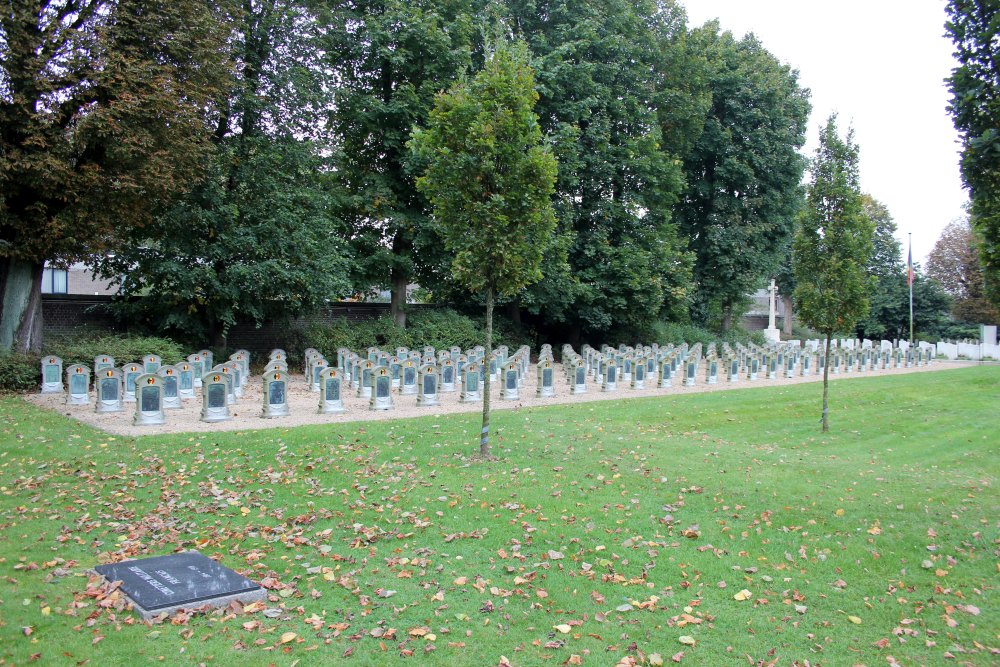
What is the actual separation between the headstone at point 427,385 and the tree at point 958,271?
46248 mm

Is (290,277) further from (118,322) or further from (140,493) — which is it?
(140,493)

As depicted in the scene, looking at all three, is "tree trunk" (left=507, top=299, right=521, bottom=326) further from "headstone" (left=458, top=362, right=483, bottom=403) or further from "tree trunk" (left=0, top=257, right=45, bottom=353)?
"tree trunk" (left=0, top=257, right=45, bottom=353)

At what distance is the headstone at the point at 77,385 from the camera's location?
52.7 ft

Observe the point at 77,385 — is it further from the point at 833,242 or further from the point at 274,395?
the point at 833,242

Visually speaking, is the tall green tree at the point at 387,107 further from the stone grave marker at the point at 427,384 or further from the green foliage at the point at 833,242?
the green foliage at the point at 833,242

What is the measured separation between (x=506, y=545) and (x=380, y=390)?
381 inches

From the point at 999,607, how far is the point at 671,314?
28984 millimetres

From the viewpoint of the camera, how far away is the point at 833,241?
1402 cm

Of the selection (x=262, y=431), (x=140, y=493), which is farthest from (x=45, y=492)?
(x=262, y=431)

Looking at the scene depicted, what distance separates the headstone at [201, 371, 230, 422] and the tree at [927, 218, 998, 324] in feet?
168

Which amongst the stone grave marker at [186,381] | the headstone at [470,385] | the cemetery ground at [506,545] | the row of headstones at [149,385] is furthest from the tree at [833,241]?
the stone grave marker at [186,381]

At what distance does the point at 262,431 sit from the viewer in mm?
12984

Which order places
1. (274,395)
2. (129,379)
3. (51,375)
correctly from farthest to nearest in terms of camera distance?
(51,375), (129,379), (274,395)

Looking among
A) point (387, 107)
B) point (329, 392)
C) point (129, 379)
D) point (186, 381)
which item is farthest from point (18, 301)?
point (387, 107)
